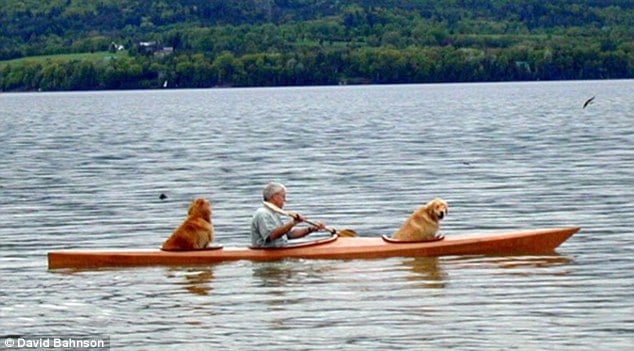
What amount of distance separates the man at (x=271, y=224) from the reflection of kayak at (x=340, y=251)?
6.1 inches

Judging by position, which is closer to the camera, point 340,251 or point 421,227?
point 340,251

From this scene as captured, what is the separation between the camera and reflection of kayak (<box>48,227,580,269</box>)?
22594 mm

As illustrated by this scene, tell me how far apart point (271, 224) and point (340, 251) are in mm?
1034

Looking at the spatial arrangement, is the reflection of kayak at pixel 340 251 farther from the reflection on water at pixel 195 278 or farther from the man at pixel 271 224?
the reflection on water at pixel 195 278

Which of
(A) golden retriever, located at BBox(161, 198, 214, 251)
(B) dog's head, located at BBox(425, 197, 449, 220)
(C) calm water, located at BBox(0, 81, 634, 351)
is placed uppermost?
(B) dog's head, located at BBox(425, 197, 449, 220)

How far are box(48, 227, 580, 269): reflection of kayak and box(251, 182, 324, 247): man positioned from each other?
6.1 inches

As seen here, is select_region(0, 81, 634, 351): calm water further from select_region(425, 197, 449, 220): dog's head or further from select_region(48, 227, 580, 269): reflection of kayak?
select_region(425, 197, 449, 220): dog's head

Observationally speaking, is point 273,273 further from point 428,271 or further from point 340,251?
point 428,271

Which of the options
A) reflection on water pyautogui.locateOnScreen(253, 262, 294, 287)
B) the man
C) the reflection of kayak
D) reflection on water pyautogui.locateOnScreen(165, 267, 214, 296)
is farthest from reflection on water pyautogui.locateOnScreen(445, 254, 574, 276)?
reflection on water pyautogui.locateOnScreen(165, 267, 214, 296)

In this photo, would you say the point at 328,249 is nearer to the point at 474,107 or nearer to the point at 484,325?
the point at 484,325

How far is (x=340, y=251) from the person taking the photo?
74.2 ft

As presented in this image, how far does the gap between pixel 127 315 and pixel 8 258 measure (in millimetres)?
6845

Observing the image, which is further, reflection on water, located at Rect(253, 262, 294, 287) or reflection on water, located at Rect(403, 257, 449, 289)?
reflection on water, located at Rect(253, 262, 294, 287)

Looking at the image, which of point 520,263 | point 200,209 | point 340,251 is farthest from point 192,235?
point 520,263
